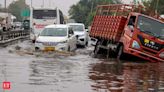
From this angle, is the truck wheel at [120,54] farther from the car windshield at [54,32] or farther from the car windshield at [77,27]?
the car windshield at [77,27]

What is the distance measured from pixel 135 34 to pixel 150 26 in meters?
0.77

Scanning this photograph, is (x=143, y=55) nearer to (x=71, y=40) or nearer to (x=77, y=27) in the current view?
(x=71, y=40)

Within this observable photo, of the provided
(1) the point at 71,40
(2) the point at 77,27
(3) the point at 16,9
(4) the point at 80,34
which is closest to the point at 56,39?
(1) the point at 71,40

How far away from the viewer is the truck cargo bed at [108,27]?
70.6 feet

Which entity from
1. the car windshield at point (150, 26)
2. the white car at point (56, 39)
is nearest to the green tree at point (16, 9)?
the white car at point (56, 39)

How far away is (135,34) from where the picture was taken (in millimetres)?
19484

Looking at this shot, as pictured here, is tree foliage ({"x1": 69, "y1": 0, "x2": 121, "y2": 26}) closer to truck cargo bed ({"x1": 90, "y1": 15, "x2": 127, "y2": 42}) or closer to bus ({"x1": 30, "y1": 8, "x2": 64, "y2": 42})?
bus ({"x1": 30, "y1": 8, "x2": 64, "y2": 42})

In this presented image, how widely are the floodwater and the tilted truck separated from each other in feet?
1.98

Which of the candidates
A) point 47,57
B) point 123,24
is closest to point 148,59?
point 123,24

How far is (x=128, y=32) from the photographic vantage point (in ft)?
65.8

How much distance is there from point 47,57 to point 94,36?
254 inches

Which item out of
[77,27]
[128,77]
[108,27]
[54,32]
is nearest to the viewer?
[128,77]

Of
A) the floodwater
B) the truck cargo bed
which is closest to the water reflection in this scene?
the floodwater

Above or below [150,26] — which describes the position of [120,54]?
below
